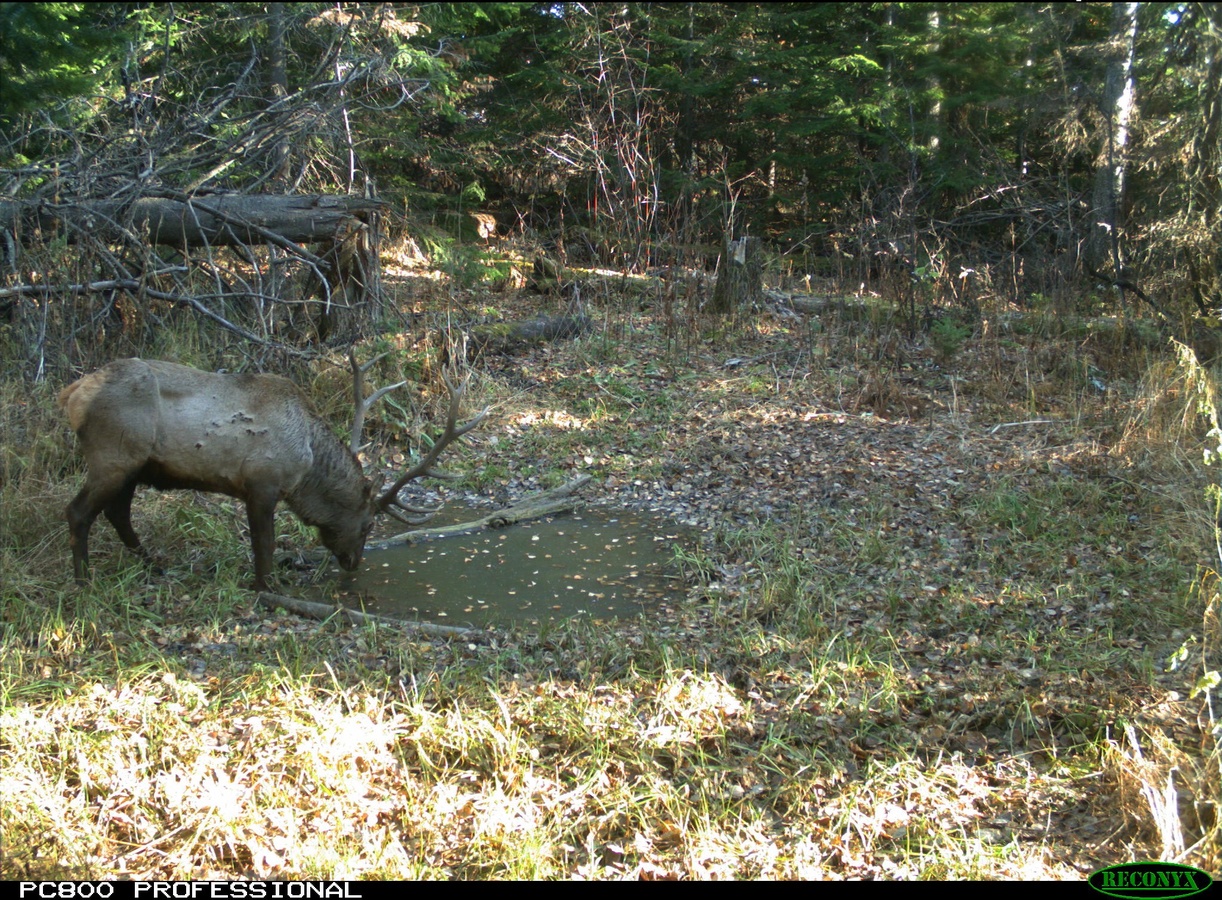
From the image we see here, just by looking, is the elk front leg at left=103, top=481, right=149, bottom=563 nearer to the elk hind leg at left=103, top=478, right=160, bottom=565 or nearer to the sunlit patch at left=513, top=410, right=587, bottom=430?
the elk hind leg at left=103, top=478, right=160, bottom=565

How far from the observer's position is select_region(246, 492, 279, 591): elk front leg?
243 inches

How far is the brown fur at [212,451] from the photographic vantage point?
577 cm

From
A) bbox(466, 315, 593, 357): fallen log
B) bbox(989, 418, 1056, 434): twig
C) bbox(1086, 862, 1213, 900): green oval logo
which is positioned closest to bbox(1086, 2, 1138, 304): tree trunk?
bbox(989, 418, 1056, 434): twig

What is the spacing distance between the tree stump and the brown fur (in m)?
7.82

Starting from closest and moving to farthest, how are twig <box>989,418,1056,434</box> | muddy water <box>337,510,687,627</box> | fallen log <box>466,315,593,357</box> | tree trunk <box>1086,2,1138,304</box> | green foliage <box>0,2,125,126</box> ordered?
tree trunk <box>1086,2,1138,304</box> → green foliage <box>0,2,125,126</box> → muddy water <box>337,510,687,627</box> → twig <box>989,418,1056,434</box> → fallen log <box>466,315,593,357</box>

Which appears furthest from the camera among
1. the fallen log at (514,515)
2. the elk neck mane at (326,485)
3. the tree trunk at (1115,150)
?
the fallen log at (514,515)

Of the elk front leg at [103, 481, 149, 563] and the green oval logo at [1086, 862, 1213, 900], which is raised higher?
the green oval logo at [1086, 862, 1213, 900]

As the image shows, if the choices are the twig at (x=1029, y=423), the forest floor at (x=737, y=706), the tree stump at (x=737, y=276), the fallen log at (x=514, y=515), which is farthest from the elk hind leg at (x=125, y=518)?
the tree stump at (x=737, y=276)

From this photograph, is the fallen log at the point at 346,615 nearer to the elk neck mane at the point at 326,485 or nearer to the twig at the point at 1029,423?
the elk neck mane at the point at 326,485

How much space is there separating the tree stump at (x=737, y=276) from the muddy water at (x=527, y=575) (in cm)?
614

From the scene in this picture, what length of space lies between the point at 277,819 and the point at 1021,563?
4.93 metres

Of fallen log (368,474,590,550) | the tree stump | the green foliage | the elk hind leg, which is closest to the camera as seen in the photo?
the green foliage

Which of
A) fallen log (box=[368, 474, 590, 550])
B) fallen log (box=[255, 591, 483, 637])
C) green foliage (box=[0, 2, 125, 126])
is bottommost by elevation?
fallen log (box=[368, 474, 590, 550])

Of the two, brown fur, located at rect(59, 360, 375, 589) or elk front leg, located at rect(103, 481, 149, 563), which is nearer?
brown fur, located at rect(59, 360, 375, 589)
